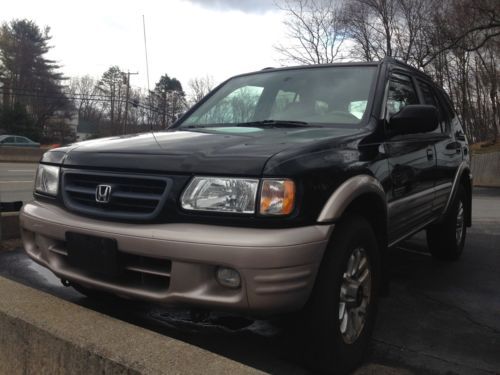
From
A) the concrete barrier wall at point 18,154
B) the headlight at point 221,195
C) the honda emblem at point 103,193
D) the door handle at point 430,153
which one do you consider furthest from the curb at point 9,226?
the concrete barrier wall at point 18,154

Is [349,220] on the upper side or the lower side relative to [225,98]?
lower

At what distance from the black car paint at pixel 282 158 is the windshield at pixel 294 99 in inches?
6.0

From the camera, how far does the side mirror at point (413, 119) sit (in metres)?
3.20

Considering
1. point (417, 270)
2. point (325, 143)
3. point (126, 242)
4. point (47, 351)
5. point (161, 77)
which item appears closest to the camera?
point (47, 351)

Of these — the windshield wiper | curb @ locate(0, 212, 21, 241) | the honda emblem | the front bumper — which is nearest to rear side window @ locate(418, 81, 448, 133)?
the windshield wiper

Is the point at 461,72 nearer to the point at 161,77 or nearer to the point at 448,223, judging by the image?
the point at 448,223

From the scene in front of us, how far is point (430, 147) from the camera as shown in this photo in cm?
412

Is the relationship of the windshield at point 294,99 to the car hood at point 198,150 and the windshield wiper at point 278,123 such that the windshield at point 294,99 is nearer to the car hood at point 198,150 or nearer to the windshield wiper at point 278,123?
the windshield wiper at point 278,123

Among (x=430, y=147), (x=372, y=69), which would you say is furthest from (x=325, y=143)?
(x=430, y=147)

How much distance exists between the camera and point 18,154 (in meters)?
28.4

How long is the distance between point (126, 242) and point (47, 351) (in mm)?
572

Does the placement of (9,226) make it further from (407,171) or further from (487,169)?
(487,169)

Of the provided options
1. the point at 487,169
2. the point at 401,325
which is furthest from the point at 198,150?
the point at 487,169

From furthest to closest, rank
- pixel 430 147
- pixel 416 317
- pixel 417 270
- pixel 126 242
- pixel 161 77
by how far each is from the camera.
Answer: pixel 161 77
pixel 417 270
pixel 430 147
pixel 416 317
pixel 126 242
